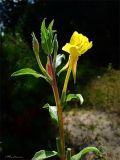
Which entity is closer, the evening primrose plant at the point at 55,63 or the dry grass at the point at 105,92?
the evening primrose plant at the point at 55,63

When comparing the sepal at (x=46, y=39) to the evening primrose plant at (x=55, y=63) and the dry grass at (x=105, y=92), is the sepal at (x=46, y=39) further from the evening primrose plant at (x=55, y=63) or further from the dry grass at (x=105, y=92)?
the dry grass at (x=105, y=92)

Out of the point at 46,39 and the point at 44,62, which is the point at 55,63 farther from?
the point at 44,62

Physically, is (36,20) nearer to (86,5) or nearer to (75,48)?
(86,5)

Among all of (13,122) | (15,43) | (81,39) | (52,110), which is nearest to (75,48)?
(81,39)

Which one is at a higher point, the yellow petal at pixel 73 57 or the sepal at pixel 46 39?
the sepal at pixel 46 39

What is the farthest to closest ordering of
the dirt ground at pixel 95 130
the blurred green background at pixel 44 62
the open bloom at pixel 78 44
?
the blurred green background at pixel 44 62
the dirt ground at pixel 95 130
the open bloom at pixel 78 44

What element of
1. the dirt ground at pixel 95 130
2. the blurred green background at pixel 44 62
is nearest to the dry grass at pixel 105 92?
the blurred green background at pixel 44 62

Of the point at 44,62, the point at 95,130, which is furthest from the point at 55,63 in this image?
the point at 44,62
